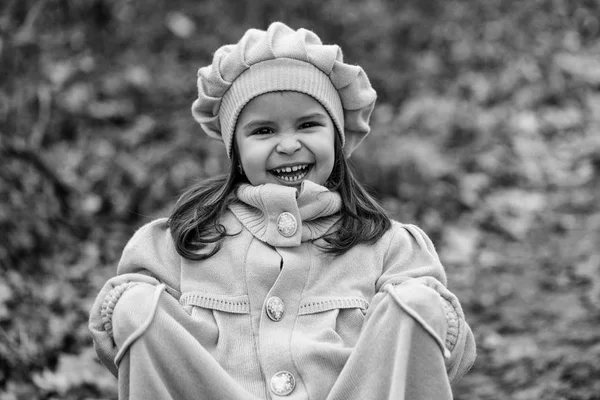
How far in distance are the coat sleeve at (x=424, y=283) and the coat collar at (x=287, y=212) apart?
0.26 metres

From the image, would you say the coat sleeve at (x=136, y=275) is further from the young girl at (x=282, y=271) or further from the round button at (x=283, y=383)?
the round button at (x=283, y=383)

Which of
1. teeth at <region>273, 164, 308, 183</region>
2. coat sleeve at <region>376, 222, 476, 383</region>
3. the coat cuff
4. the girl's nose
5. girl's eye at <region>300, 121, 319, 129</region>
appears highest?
girl's eye at <region>300, 121, 319, 129</region>

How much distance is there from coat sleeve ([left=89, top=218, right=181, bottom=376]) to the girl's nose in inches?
20.6

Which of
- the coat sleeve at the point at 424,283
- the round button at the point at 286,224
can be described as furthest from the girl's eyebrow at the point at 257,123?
the coat sleeve at the point at 424,283

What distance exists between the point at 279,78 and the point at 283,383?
105cm

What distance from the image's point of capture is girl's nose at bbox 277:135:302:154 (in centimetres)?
332

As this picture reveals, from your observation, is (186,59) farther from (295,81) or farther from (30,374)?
(295,81)

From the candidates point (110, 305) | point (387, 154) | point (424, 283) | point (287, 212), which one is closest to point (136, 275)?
point (110, 305)

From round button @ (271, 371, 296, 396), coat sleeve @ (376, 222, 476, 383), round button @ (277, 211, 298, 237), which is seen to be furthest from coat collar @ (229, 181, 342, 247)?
round button @ (271, 371, 296, 396)

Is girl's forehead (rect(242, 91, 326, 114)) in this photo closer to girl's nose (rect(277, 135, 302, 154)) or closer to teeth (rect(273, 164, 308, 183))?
girl's nose (rect(277, 135, 302, 154))

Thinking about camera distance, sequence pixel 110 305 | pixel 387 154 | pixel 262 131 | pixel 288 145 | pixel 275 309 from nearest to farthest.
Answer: pixel 110 305, pixel 275 309, pixel 288 145, pixel 262 131, pixel 387 154

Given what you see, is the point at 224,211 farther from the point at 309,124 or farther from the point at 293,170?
the point at 309,124

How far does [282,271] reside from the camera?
324 cm

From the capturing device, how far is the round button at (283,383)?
3.04m
